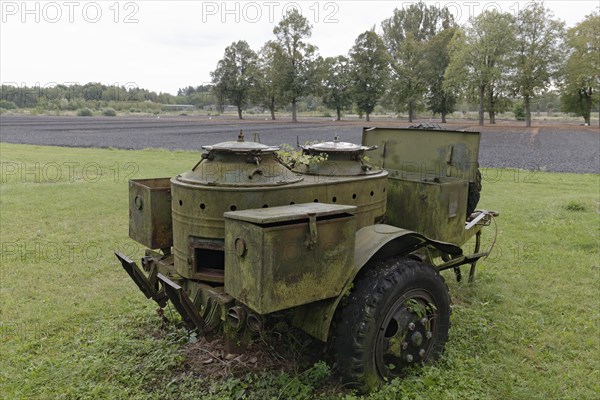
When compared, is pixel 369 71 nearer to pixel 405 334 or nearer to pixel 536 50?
pixel 536 50

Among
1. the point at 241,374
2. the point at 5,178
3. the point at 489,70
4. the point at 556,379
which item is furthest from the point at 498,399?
the point at 489,70

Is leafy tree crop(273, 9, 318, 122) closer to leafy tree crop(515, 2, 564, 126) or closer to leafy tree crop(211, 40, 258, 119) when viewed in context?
leafy tree crop(211, 40, 258, 119)

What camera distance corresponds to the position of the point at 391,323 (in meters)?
3.96

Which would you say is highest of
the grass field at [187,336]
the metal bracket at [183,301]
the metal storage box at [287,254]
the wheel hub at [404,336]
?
the metal storage box at [287,254]

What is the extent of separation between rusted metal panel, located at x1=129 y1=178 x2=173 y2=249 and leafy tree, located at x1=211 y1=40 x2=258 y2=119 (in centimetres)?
5881

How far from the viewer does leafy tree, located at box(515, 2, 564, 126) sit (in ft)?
169

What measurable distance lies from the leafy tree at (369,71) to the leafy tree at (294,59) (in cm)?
520

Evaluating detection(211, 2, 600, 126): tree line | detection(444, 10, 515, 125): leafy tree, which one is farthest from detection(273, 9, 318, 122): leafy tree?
detection(444, 10, 515, 125): leafy tree

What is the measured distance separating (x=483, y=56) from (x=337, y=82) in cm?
1819

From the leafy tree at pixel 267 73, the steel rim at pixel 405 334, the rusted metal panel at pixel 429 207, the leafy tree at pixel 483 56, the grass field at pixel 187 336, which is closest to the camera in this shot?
the steel rim at pixel 405 334

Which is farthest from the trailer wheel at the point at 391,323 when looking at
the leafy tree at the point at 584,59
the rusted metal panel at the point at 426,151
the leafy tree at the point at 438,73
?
the leafy tree at the point at 438,73

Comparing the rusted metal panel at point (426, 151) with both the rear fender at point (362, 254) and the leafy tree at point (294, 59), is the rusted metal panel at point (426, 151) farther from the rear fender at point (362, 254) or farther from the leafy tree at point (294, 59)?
the leafy tree at point (294, 59)

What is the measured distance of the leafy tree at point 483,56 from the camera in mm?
50125

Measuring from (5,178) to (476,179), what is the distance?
14.7m
